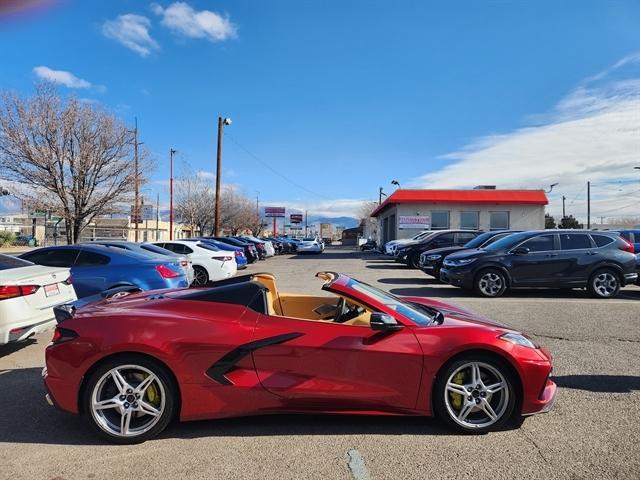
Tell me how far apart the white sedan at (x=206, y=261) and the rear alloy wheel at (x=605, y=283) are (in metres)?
9.66

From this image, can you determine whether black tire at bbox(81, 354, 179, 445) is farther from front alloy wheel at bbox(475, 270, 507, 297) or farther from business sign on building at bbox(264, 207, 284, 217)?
business sign on building at bbox(264, 207, 284, 217)

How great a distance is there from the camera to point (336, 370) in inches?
149

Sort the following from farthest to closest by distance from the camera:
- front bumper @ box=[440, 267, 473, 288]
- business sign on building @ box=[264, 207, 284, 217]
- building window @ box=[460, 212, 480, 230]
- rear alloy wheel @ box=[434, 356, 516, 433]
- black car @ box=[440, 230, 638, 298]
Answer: business sign on building @ box=[264, 207, 284, 217] < building window @ box=[460, 212, 480, 230] < front bumper @ box=[440, 267, 473, 288] < black car @ box=[440, 230, 638, 298] < rear alloy wheel @ box=[434, 356, 516, 433]

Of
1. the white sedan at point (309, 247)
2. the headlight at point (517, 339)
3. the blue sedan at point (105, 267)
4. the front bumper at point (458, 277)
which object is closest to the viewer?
the headlight at point (517, 339)

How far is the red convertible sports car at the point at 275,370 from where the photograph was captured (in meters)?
3.77

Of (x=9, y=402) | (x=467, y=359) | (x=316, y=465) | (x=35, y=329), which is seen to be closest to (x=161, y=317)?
(x=316, y=465)

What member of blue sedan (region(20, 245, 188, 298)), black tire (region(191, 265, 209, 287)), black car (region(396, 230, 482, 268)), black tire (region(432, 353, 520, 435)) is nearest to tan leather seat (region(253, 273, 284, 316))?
black tire (region(432, 353, 520, 435))

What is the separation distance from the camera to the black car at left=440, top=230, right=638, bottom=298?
458 inches

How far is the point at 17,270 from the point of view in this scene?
6371 mm

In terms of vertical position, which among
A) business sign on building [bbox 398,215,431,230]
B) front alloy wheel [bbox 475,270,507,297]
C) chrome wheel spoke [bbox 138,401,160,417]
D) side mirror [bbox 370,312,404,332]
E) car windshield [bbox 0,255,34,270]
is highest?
A: business sign on building [bbox 398,215,431,230]

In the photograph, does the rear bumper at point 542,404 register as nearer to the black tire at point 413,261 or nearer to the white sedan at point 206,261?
the white sedan at point 206,261

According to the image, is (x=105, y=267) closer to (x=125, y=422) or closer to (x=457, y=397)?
(x=125, y=422)

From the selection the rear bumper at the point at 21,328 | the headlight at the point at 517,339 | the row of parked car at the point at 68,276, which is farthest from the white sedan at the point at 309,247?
the headlight at the point at 517,339

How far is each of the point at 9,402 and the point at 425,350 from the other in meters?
3.80
